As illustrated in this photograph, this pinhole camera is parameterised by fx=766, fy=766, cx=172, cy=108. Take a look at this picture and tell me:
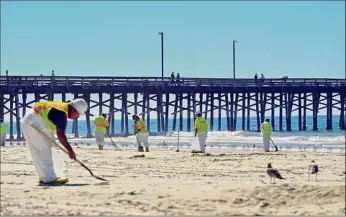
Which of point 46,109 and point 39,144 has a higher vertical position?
point 46,109

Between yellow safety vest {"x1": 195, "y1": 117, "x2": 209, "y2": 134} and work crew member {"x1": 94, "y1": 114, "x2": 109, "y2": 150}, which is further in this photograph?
work crew member {"x1": 94, "y1": 114, "x2": 109, "y2": 150}

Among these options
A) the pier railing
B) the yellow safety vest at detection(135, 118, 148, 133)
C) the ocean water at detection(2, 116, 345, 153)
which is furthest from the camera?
the pier railing

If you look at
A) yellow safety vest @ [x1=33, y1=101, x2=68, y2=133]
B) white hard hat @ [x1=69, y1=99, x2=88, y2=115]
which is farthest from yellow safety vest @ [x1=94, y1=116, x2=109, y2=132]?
yellow safety vest @ [x1=33, y1=101, x2=68, y2=133]

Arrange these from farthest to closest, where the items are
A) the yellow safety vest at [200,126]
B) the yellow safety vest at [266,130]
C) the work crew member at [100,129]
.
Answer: the work crew member at [100,129], the yellow safety vest at [266,130], the yellow safety vest at [200,126]

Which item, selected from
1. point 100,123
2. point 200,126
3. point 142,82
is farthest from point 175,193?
point 142,82

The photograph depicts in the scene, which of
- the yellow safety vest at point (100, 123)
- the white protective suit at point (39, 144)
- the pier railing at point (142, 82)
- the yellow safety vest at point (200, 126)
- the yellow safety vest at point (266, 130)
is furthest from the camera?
the pier railing at point (142, 82)

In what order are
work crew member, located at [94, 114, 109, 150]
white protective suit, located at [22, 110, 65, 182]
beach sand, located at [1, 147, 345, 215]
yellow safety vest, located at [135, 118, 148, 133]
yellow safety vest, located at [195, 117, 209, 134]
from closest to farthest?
beach sand, located at [1, 147, 345, 215] < white protective suit, located at [22, 110, 65, 182] < yellow safety vest, located at [195, 117, 209, 134] < yellow safety vest, located at [135, 118, 148, 133] < work crew member, located at [94, 114, 109, 150]

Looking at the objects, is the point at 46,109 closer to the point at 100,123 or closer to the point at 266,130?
the point at 100,123

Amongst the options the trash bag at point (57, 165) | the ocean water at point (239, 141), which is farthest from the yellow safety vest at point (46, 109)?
the ocean water at point (239, 141)

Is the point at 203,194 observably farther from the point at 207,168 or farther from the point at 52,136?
the point at 207,168

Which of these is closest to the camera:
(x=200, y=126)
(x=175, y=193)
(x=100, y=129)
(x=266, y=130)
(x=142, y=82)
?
(x=175, y=193)

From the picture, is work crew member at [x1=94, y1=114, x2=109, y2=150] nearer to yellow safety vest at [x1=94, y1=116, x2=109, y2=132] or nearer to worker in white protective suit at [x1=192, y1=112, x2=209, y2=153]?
yellow safety vest at [x1=94, y1=116, x2=109, y2=132]

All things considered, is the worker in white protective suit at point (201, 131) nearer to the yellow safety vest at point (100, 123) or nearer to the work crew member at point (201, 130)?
the work crew member at point (201, 130)

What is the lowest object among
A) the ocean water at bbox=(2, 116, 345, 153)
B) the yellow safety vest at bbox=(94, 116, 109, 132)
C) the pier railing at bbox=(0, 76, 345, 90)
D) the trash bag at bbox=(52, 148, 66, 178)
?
the ocean water at bbox=(2, 116, 345, 153)
